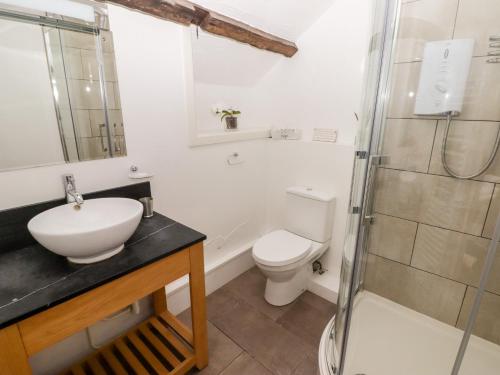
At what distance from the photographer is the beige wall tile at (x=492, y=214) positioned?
142 cm

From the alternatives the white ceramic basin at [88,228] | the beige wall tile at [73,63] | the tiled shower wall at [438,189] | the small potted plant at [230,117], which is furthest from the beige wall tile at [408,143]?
the beige wall tile at [73,63]

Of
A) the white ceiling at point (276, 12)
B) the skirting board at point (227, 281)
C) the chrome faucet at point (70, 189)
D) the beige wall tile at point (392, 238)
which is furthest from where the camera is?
the skirting board at point (227, 281)

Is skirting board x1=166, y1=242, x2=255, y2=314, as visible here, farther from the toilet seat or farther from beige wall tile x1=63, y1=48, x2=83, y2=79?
beige wall tile x1=63, y1=48, x2=83, y2=79

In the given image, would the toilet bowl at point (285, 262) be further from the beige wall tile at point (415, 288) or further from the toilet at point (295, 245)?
the beige wall tile at point (415, 288)

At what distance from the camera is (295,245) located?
6.47ft

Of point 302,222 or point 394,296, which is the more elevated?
point 302,222

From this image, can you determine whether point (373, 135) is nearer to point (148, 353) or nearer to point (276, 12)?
point (276, 12)

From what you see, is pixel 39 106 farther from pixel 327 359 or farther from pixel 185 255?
pixel 327 359

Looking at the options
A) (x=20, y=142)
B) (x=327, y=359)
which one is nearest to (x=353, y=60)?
(x=327, y=359)

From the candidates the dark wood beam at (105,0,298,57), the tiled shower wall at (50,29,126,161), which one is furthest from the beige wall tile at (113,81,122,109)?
the dark wood beam at (105,0,298,57)

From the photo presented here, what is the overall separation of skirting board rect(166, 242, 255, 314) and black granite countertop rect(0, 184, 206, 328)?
2.23 feet

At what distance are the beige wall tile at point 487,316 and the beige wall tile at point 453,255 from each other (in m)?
0.06

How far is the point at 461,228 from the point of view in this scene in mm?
1557

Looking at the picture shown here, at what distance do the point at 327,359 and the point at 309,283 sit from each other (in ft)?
2.64
